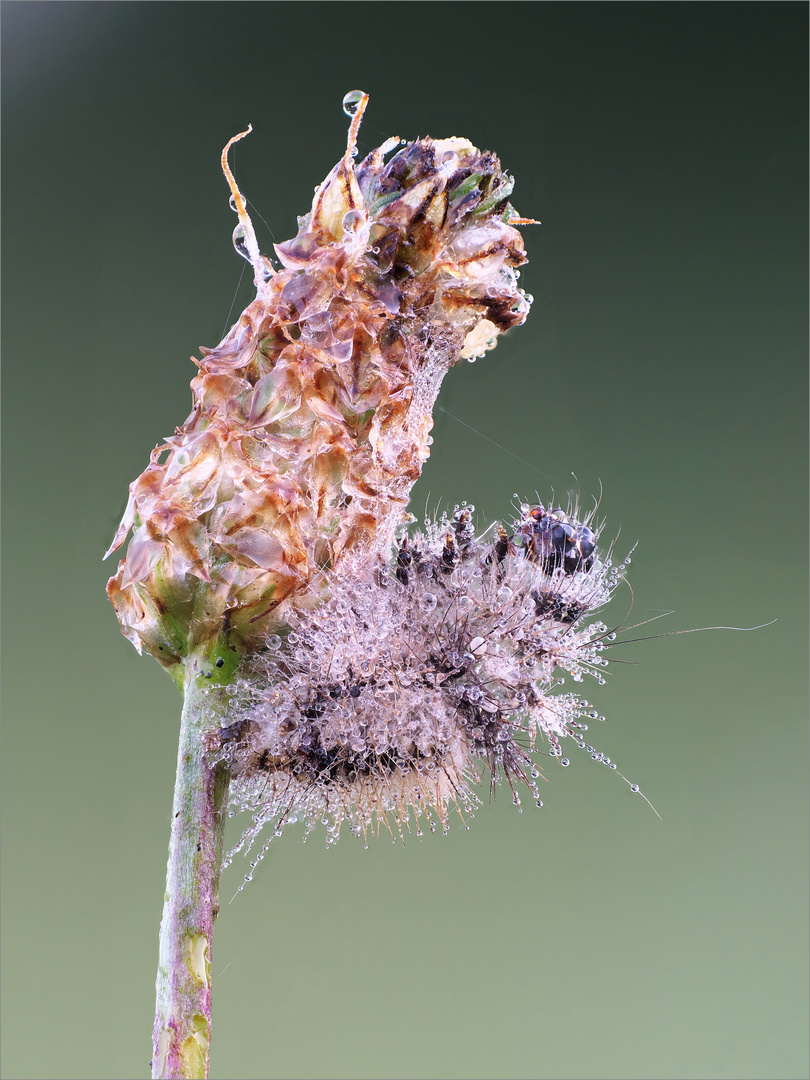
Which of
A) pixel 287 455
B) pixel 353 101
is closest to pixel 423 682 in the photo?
pixel 287 455

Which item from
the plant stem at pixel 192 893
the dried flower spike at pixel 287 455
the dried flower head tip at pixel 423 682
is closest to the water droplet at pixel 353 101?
the dried flower spike at pixel 287 455

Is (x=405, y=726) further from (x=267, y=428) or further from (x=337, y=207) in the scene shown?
(x=337, y=207)

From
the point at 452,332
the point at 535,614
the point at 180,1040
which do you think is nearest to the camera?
the point at 180,1040

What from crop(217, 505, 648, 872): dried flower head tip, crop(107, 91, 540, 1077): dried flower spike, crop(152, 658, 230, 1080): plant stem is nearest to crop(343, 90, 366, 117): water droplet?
crop(107, 91, 540, 1077): dried flower spike

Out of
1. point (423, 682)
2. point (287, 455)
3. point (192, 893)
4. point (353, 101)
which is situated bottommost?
point (192, 893)

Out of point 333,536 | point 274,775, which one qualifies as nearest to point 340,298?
point 333,536

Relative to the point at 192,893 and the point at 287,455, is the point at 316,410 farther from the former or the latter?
the point at 192,893
